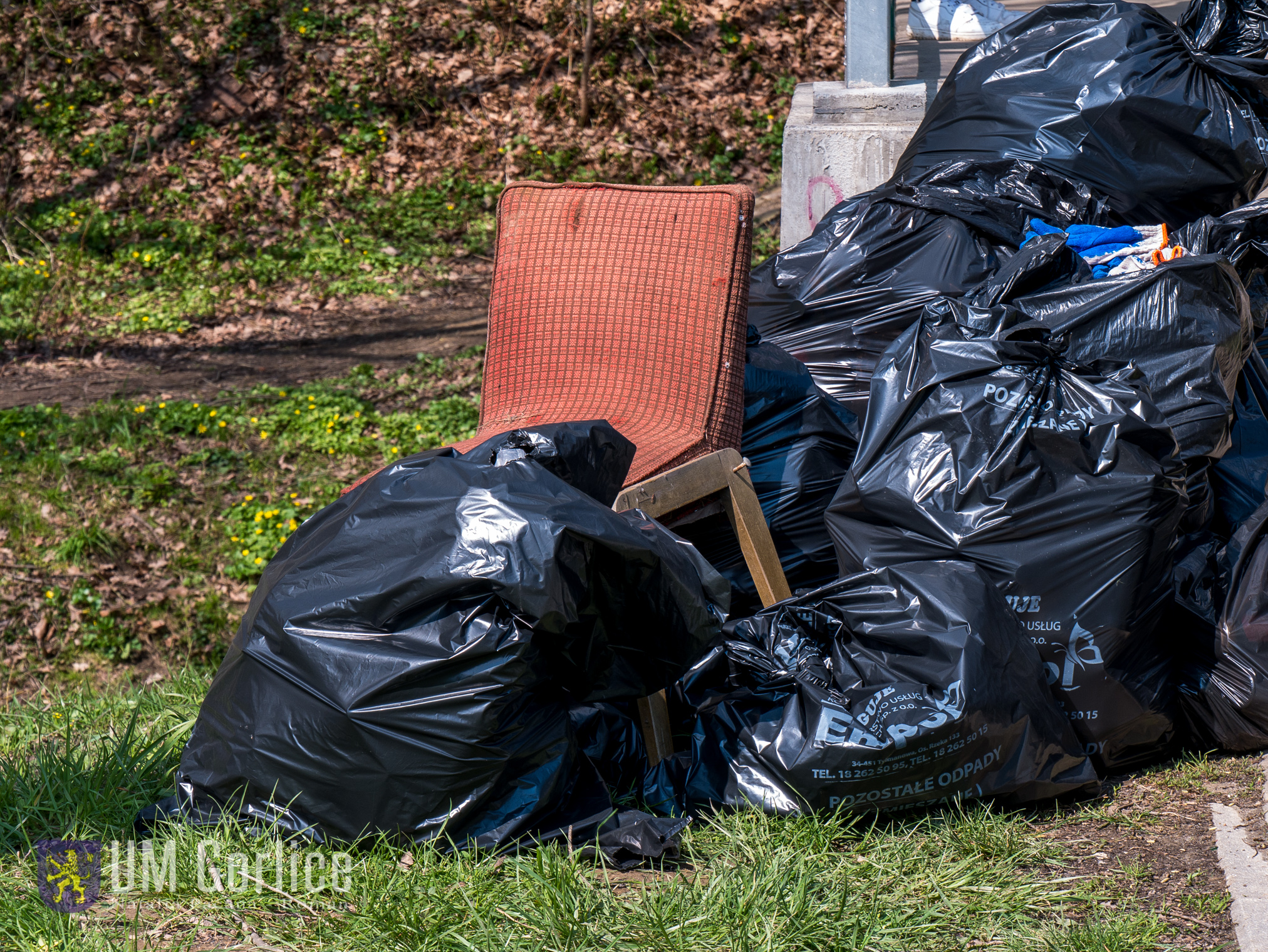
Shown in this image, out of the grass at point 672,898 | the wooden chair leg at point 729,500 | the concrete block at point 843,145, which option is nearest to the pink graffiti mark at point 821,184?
the concrete block at point 843,145

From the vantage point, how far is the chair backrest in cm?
268

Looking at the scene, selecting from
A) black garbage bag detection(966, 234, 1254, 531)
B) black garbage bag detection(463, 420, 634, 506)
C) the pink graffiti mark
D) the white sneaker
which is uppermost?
the white sneaker

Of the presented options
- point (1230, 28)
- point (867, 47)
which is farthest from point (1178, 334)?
point (867, 47)

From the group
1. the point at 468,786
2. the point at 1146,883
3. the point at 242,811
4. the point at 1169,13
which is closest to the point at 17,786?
the point at 242,811

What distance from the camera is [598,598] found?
6.08ft

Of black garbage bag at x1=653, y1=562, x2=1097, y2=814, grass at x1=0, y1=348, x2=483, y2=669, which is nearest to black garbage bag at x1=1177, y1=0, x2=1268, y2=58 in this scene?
black garbage bag at x1=653, y1=562, x2=1097, y2=814

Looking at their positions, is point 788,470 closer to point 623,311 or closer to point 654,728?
point 623,311

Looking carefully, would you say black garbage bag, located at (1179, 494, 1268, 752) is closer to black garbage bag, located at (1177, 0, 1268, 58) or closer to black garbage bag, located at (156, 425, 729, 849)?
black garbage bag, located at (156, 425, 729, 849)

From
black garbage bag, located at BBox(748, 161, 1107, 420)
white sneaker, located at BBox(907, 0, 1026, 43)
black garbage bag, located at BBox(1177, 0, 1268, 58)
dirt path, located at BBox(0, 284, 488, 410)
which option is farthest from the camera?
white sneaker, located at BBox(907, 0, 1026, 43)

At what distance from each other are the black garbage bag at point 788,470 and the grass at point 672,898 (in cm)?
88

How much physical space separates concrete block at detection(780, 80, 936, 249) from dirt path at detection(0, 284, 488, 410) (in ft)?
7.20

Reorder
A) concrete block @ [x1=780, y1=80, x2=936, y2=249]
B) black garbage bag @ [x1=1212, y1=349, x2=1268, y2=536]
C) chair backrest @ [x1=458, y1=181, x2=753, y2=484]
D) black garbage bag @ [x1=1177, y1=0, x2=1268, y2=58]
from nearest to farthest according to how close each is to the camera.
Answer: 1. black garbage bag @ [x1=1212, y1=349, x2=1268, y2=536]
2. chair backrest @ [x1=458, y1=181, x2=753, y2=484]
3. black garbage bag @ [x1=1177, y1=0, x2=1268, y2=58]
4. concrete block @ [x1=780, y1=80, x2=936, y2=249]

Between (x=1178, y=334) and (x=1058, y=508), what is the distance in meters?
0.64

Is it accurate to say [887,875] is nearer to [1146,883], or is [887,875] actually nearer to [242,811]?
[1146,883]
